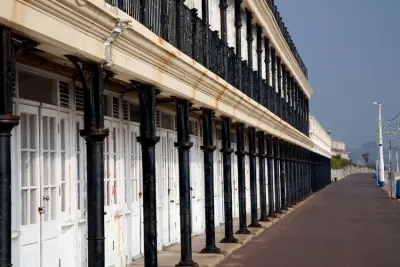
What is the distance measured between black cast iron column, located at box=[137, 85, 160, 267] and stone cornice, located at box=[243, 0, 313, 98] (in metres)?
8.76

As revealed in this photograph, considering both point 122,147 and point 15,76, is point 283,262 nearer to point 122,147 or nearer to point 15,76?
point 122,147

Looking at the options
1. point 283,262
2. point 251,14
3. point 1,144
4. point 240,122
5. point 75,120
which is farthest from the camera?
point 251,14

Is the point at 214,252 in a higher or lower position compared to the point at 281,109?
lower

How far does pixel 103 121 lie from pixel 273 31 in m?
15.8

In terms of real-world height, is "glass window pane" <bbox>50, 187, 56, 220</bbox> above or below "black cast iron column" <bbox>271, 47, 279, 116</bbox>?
below

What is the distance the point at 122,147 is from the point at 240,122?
5195 mm

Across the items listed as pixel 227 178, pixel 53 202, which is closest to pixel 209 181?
pixel 227 178

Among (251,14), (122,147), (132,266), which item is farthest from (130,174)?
(251,14)

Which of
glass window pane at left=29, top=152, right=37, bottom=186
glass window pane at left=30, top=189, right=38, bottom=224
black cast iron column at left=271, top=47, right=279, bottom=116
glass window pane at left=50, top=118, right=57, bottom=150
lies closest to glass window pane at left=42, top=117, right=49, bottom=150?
glass window pane at left=50, top=118, right=57, bottom=150

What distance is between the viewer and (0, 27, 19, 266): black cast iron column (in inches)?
195

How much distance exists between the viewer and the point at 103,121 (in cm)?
695

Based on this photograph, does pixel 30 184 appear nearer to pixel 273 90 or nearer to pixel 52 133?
pixel 52 133

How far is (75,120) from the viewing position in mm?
9344

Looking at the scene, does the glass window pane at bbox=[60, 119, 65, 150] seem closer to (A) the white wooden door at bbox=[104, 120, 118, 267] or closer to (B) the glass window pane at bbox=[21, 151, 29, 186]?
(B) the glass window pane at bbox=[21, 151, 29, 186]
